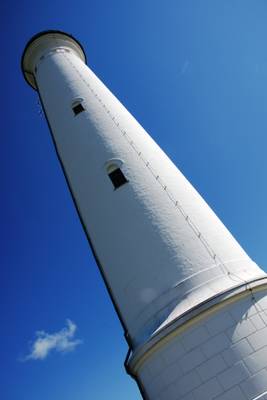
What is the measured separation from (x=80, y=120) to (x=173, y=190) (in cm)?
472

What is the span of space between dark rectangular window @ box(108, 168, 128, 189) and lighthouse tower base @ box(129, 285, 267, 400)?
431 cm

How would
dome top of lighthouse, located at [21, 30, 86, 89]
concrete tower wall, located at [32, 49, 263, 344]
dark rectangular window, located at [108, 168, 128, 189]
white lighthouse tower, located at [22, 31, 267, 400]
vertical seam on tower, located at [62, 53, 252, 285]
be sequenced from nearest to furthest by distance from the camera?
white lighthouse tower, located at [22, 31, 267, 400] → concrete tower wall, located at [32, 49, 263, 344] → vertical seam on tower, located at [62, 53, 252, 285] → dark rectangular window, located at [108, 168, 128, 189] → dome top of lighthouse, located at [21, 30, 86, 89]

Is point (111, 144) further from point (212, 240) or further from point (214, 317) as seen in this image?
point (214, 317)

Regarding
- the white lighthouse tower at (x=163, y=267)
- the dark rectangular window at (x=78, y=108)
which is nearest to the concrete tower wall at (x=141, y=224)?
the white lighthouse tower at (x=163, y=267)

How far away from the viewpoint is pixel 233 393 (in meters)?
5.58

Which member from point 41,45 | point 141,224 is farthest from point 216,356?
point 41,45

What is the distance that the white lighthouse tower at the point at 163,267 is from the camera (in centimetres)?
592

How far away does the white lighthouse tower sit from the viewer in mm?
5922

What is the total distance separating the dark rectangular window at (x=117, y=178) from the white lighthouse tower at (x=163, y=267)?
31 mm

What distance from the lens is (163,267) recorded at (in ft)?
23.6

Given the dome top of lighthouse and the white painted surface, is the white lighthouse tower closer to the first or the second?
the white painted surface

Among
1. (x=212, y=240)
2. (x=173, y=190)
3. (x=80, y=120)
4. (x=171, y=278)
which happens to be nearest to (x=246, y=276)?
(x=212, y=240)

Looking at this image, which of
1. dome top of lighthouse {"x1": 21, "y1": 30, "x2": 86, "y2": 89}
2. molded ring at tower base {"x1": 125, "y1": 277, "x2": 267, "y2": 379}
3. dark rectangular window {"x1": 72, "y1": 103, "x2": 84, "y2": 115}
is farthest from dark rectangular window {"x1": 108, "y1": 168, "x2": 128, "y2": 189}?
dome top of lighthouse {"x1": 21, "y1": 30, "x2": 86, "y2": 89}

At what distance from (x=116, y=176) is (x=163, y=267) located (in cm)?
332
